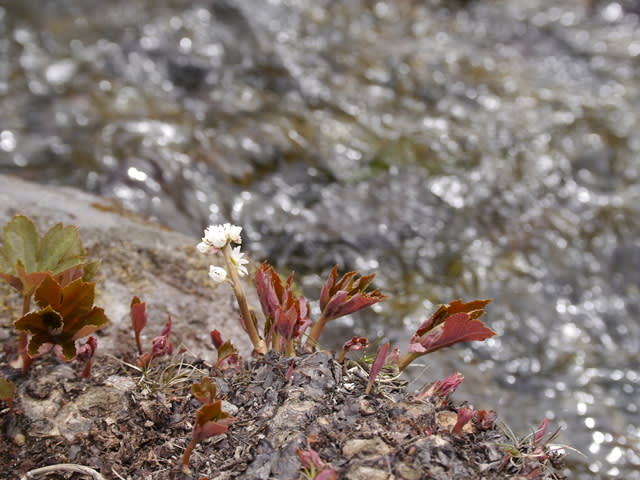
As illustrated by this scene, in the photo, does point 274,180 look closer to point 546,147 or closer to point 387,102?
point 387,102

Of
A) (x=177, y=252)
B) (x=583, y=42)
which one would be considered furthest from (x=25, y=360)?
(x=583, y=42)

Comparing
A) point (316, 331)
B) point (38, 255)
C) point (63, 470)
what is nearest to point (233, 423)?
point (316, 331)

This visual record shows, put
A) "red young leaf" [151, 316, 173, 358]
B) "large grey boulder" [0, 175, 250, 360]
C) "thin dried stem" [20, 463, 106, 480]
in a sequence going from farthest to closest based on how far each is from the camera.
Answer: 1. "large grey boulder" [0, 175, 250, 360]
2. "red young leaf" [151, 316, 173, 358]
3. "thin dried stem" [20, 463, 106, 480]

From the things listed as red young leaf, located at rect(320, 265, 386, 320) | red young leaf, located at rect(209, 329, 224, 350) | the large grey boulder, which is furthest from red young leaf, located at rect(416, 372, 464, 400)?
the large grey boulder

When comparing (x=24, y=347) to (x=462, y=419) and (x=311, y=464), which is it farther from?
(x=462, y=419)

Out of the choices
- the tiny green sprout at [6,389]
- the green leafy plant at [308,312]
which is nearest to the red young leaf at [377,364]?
the green leafy plant at [308,312]

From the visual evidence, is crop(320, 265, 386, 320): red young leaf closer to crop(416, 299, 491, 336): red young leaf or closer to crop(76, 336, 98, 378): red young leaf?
crop(416, 299, 491, 336): red young leaf

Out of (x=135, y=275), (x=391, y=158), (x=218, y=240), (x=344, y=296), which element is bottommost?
(x=391, y=158)
